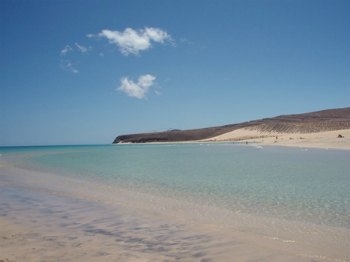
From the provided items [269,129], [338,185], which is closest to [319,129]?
[269,129]

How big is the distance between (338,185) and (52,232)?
28.3ft

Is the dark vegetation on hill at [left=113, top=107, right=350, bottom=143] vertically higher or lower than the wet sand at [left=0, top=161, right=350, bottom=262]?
higher

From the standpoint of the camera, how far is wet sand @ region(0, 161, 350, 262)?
4.98 m

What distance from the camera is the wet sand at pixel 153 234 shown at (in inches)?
196

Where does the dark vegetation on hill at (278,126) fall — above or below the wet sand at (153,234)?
above

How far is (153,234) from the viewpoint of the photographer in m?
6.18

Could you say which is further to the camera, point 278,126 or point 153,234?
point 278,126

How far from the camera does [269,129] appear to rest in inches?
3846

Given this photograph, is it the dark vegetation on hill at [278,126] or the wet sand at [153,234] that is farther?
the dark vegetation on hill at [278,126]

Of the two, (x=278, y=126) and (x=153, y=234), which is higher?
(x=278, y=126)

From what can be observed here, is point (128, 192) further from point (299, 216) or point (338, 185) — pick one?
point (338, 185)

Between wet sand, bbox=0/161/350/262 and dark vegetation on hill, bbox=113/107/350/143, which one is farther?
dark vegetation on hill, bbox=113/107/350/143

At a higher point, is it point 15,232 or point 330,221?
point 15,232

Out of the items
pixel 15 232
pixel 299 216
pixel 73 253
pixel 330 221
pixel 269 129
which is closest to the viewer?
pixel 73 253
